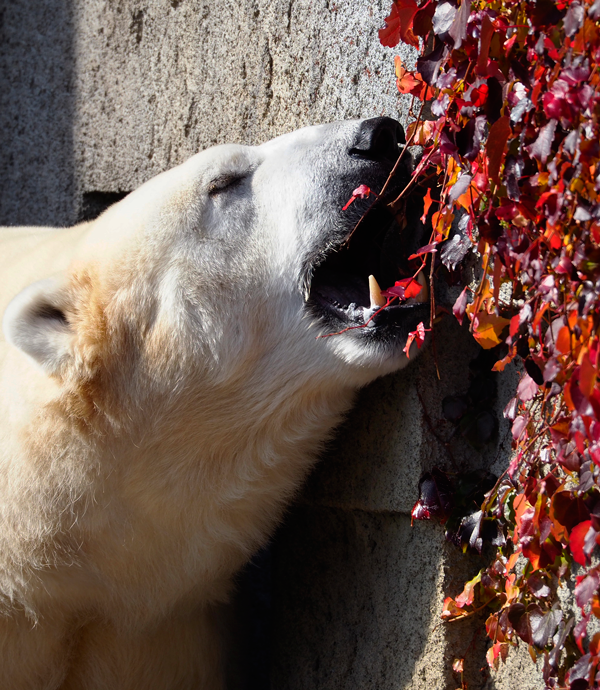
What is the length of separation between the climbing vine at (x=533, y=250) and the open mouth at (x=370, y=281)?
156 mm

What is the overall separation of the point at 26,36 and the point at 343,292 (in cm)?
239

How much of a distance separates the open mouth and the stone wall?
15 centimetres

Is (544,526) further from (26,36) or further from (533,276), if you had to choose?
(26,36)

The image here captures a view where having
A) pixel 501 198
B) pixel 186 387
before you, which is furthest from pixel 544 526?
pixel 186 387

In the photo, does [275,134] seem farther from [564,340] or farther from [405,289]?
[564,340]

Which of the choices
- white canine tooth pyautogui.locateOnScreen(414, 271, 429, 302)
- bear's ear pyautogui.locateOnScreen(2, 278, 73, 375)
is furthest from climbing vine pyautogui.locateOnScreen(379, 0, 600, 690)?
bear's ear pyautogui.locateOnScreen(2, 278, 73, 375)

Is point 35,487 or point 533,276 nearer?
point 533,276

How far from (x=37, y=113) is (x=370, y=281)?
2.29m

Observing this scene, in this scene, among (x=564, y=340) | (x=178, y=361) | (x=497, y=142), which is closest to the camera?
(x=564, y=340)

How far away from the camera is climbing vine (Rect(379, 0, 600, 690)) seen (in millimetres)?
1064

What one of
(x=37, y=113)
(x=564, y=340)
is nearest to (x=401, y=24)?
(x=564, y=340)

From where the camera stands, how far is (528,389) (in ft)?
4.33

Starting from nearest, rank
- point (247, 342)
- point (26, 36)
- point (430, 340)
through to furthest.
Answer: point (247, 342), point (430, 340), point (26, 36)

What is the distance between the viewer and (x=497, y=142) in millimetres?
1243
